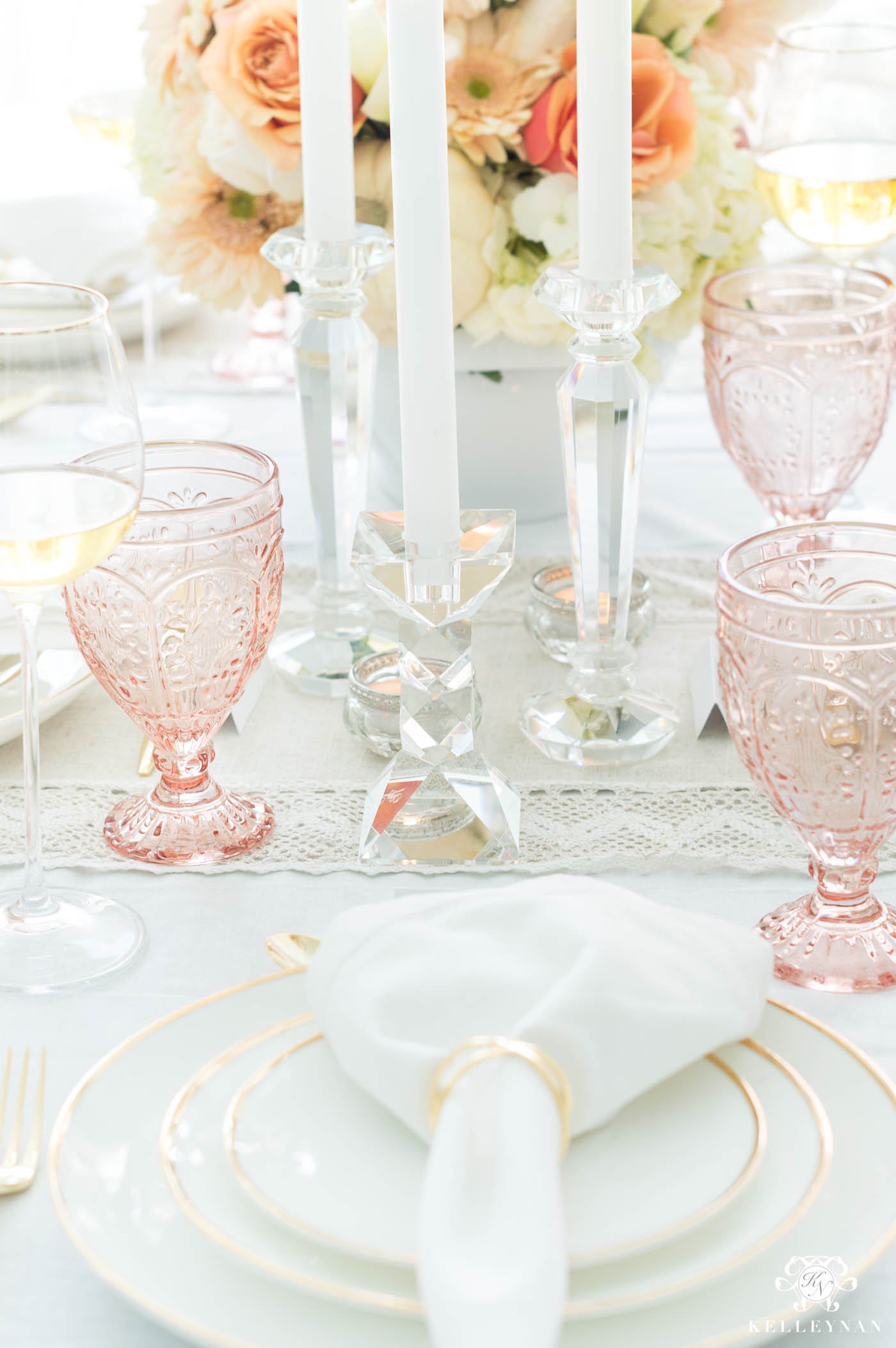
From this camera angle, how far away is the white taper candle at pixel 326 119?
0.94 metres

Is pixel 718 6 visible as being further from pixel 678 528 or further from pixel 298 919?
pixel 298 919

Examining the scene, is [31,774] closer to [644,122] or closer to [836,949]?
[836,949]

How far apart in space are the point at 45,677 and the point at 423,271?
0.38m

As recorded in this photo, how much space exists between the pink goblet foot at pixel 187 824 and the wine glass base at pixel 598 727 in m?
0.18

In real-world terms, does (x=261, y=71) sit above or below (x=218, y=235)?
above

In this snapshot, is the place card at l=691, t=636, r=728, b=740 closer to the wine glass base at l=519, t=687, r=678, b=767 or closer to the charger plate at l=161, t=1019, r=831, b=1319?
the wine glass base at l=519, t=687, r=678, b=767

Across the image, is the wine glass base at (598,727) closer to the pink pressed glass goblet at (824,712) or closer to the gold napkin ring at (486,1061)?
the pink pressed glass goblet at (824,712)

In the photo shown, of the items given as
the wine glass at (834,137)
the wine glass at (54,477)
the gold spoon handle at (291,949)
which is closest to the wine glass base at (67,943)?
the wine glass at (54,477)

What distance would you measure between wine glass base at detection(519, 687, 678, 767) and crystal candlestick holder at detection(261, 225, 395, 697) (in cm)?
15

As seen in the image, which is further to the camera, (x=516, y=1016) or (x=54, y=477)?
(x=54, y=477)

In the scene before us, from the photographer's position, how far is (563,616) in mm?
1021

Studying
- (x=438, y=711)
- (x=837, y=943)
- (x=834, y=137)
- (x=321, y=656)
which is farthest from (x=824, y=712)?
(x=834, y=137)

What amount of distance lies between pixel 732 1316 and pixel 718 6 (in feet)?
2.96

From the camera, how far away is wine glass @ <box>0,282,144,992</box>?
2.10ft
